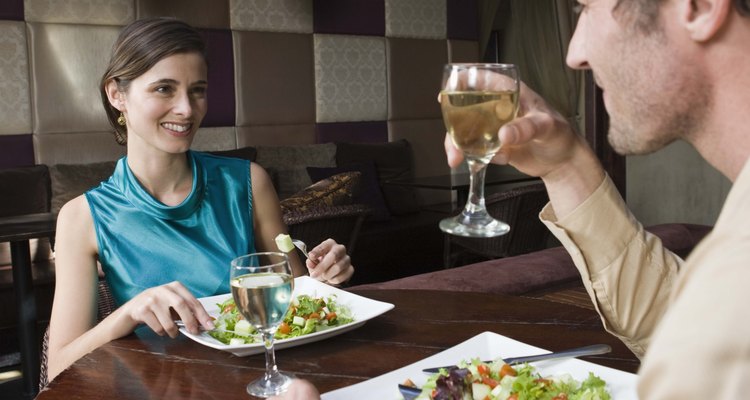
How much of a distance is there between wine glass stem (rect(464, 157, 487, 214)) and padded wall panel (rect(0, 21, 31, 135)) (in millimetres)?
4167

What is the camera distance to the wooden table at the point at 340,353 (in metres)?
1.20

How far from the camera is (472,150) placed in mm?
1158

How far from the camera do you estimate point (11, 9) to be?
15.3ft

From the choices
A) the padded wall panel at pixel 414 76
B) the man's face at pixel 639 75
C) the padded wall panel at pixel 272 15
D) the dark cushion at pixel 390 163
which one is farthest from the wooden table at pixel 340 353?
the padded wall panel at pixel 414 76

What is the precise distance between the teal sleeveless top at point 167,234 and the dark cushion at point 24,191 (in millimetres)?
2665

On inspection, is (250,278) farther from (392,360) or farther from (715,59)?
(715,59)

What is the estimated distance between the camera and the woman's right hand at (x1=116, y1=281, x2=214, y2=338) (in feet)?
4.60

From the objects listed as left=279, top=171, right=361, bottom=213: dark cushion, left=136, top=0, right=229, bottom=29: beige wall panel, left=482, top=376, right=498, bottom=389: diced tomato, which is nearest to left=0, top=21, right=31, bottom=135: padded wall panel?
left=136, top=0, right=229, bottom=29: beige wall panel

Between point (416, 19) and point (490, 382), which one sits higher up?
point (416, 19)

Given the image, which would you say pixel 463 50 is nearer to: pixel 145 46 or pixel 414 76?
pixel 414 76

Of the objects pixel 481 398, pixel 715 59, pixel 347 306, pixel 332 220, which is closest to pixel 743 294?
pixel 715 59

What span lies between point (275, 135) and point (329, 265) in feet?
13.7

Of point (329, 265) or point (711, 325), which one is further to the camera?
point (329, 265)

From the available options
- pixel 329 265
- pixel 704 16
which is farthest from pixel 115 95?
pixel 704 16
